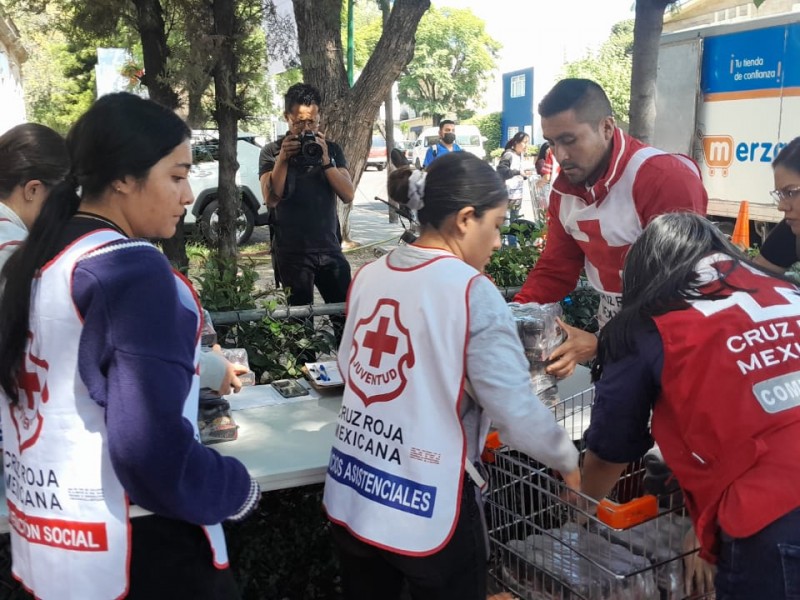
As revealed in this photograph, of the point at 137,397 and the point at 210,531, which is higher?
the point at 137,397

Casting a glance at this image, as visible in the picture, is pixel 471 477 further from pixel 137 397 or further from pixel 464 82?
pixel 464 82

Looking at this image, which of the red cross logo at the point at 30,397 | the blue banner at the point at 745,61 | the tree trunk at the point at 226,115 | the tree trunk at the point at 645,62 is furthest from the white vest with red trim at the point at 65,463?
the blue banner at the point at 745,61

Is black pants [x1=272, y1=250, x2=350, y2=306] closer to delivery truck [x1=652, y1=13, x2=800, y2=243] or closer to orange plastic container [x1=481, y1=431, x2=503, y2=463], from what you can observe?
orange plastic container [x1=481, y1=431, x2=503, y2=463]

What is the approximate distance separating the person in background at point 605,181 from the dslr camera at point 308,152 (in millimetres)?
1658

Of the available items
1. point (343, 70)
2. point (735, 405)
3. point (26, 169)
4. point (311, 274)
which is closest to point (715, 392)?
point (735, 405)

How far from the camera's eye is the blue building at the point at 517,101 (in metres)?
18.2

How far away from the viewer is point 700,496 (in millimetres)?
1657

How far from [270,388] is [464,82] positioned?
2131 inches

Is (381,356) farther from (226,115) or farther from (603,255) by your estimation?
(226,115)

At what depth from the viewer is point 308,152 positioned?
429 centimetres

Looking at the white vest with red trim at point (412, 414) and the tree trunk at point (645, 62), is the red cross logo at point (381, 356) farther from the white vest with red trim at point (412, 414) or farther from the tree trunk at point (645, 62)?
the tree trunk at point (645, 62)

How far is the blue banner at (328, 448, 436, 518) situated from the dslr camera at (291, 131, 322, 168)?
2709 mm

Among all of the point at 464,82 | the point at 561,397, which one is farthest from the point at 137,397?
the point at 464,82

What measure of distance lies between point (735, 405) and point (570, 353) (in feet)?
2.21
